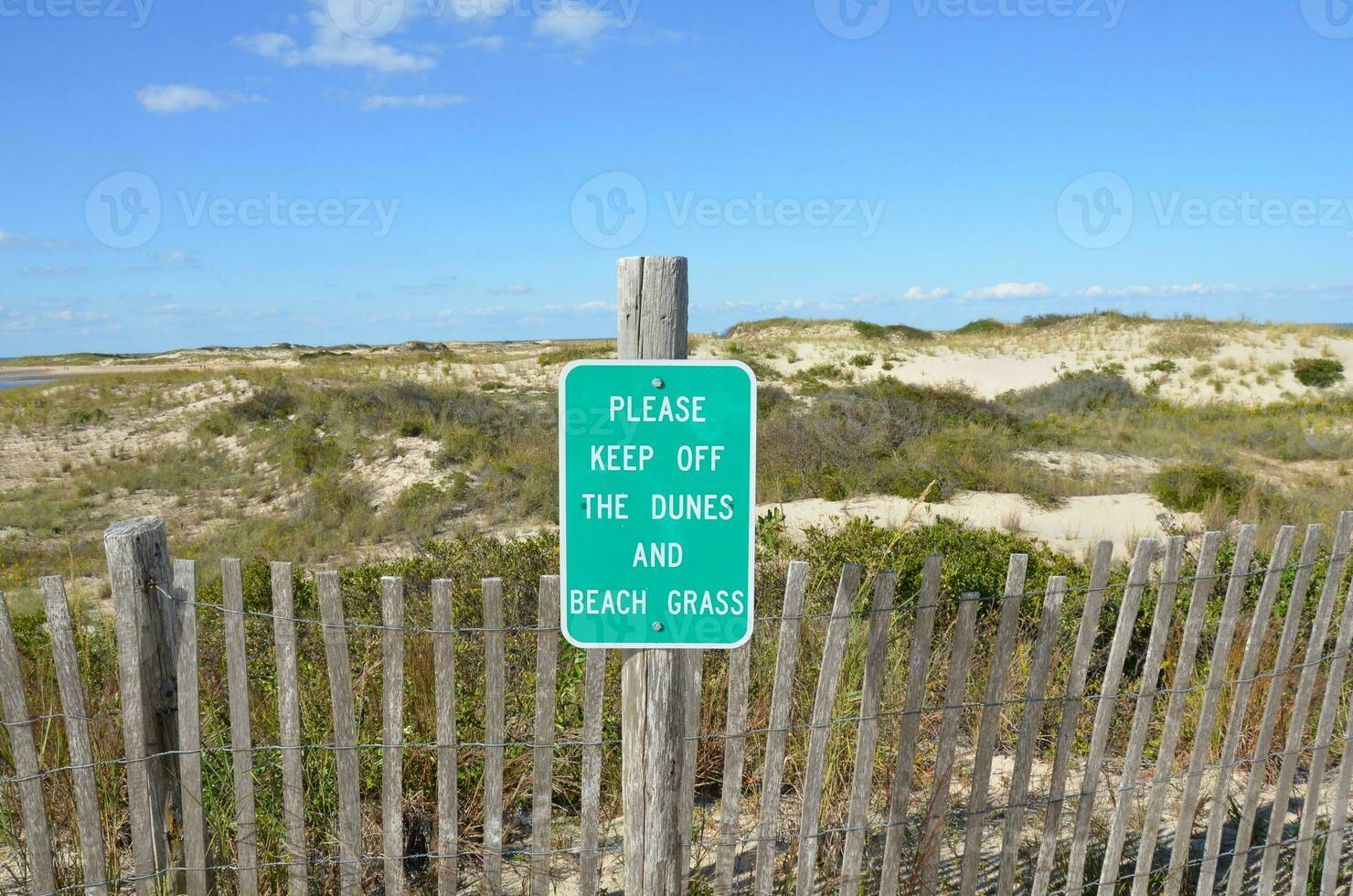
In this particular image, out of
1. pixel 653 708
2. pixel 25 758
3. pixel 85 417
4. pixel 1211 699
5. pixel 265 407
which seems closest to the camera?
pixel 653 708

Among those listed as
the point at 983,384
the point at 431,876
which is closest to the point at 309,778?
the point at 431,876

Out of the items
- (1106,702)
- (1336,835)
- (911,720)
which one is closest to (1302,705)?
(1336,835)

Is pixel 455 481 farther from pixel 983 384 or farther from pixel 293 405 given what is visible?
pixel 983 384

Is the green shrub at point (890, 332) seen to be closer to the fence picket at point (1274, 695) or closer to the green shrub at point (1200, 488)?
the green shrub at point (1200, 488)

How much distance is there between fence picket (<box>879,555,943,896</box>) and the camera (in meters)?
2.49

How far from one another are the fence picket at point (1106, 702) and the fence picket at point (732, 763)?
1.11 m

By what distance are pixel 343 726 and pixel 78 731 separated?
2.56ft

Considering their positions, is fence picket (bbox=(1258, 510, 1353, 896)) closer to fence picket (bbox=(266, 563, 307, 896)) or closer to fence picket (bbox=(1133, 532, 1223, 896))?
fence picket (bbox=(1133, 532, 1223, 896))

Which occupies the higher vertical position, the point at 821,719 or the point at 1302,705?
the point at 821,719

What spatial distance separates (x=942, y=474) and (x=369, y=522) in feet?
23.7

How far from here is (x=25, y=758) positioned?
8.53 ft

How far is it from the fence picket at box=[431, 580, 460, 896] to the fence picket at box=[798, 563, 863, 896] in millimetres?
989

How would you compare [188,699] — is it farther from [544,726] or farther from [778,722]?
[778,722]

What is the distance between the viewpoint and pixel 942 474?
10836mm
